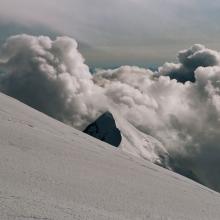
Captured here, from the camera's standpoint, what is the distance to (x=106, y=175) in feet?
35.0

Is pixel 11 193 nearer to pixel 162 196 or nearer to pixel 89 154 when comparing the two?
pixel 162 196

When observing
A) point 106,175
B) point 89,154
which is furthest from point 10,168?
point 89,154

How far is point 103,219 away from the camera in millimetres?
7090

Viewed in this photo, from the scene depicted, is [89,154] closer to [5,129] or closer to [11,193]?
[5,129]

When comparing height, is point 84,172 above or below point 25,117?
above

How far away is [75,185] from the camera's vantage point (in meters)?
8.80

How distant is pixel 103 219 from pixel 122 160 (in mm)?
6837

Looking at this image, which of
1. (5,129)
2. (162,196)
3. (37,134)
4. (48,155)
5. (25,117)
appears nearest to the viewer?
(162,196)

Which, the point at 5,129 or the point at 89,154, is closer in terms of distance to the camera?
the point at 5,129

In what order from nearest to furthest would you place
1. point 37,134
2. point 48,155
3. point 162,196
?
point 162,196, point 48,155, point 37,134

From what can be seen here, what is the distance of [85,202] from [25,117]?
770 cm

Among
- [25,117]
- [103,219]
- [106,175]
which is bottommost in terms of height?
[25,117]

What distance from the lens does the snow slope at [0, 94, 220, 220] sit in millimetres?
7074

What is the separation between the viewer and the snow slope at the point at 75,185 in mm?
7074
